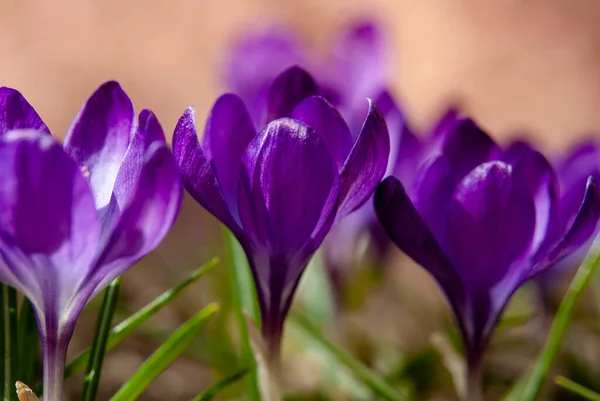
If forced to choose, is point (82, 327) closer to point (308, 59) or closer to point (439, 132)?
point (308, 59)

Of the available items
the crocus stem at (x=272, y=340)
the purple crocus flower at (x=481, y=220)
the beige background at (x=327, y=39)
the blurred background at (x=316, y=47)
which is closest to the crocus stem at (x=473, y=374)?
the purple crocus flower at (x=481, y=220)

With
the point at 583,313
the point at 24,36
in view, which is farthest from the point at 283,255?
the point at 24,36

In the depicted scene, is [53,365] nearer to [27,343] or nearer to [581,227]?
[27,343]

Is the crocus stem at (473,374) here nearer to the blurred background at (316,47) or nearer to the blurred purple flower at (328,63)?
the blurred purple flower at (328,63)

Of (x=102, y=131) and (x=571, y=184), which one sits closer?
(x=102, y=131)

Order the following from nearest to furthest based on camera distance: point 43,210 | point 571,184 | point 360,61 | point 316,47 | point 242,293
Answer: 1. point 43,210
2. point 571,184
3. point 242,293
4. point 360,61
5. point 316,47

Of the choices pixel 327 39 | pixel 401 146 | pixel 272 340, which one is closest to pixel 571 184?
pixel 401 146

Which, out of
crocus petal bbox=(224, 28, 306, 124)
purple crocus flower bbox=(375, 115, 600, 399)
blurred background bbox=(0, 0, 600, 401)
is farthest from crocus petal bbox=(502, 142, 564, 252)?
blurred background bbox=(0, 0, 600, 401)


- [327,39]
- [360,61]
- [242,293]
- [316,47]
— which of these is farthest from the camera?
[327,39]
